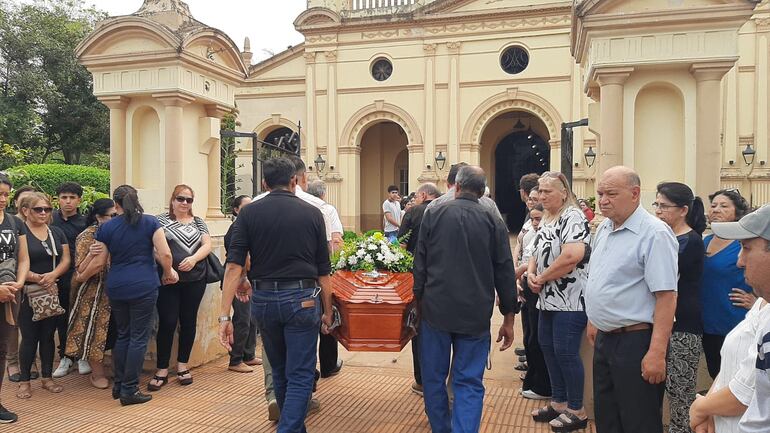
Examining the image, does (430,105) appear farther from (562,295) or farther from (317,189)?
(562,295)

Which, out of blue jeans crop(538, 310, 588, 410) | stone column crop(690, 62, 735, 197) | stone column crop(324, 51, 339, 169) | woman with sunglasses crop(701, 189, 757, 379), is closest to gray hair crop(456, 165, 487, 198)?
blue jeans crop(538, 310, 588, 410)

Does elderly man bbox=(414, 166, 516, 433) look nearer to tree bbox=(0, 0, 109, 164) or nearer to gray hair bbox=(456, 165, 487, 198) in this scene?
gray hair bbox=(456, 165, 487, 198)

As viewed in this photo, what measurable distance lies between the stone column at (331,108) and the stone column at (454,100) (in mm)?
4293

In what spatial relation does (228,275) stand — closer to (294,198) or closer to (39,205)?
(294,198)

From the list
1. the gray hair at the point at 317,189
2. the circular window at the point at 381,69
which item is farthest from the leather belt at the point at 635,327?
the circular window at the point at 381,69

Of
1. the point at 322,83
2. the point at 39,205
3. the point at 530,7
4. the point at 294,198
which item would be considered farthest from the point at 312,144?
the point at 294,198

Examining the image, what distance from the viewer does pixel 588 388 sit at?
15.2 ft

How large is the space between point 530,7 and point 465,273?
1768 cm

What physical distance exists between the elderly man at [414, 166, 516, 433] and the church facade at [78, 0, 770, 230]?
2725 mm

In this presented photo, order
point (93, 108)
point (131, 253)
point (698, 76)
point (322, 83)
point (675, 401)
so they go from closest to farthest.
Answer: point (675, 401), point (131, 253), point (698, 76), point (322, 83), point (93, 108)

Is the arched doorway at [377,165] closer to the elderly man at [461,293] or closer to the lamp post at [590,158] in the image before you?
the lamp post at [590,158]

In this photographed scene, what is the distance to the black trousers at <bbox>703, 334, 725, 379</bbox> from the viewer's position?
13.2 ft

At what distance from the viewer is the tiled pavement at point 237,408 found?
4.49 m

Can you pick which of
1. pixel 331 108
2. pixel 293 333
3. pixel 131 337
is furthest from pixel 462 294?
pixel 331 108
